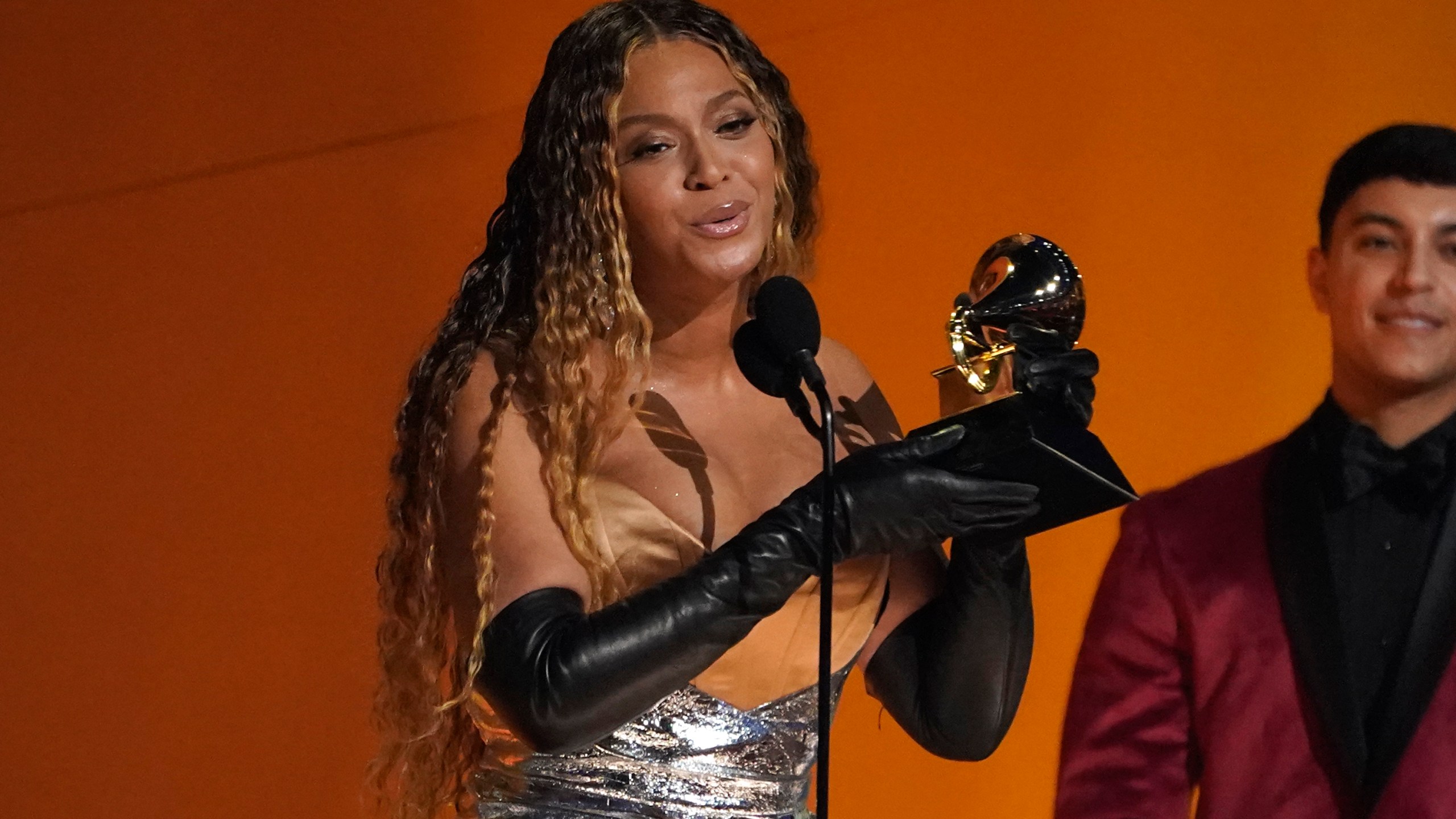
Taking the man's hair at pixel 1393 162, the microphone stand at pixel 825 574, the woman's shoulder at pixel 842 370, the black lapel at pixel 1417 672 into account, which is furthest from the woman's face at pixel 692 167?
the black lapel at pixel 1417 672

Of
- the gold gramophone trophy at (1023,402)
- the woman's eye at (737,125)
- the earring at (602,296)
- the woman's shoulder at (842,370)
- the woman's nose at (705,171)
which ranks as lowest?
the gold gramophone trophy at (1023,402)

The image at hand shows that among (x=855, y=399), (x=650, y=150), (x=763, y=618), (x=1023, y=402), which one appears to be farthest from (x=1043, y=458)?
(x=650, y=150)

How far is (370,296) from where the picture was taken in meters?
2.98

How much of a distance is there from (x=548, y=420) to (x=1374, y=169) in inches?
35.1

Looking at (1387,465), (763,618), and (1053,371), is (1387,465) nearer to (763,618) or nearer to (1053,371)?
(1053,371)

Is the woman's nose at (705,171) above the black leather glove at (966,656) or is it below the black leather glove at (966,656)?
above

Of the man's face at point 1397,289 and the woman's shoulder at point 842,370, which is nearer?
the man's face at point 1397,289

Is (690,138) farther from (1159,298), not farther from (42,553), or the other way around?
(42,553)

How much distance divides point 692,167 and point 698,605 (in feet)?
1.61

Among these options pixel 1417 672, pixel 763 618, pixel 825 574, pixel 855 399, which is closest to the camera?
pixel 825 574

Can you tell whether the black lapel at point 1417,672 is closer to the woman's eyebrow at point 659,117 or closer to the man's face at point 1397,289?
the man's face at point 1397,289

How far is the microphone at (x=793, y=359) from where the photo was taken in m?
1.61

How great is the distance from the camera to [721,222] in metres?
1.98

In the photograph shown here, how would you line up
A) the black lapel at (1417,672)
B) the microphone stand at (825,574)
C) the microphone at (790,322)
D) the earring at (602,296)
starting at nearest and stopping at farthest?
1. the microphone stand at (825,574)
2. the microphone at (790,322)
3. the black lapel at (1417,672)
4. the earring at (602,296)
